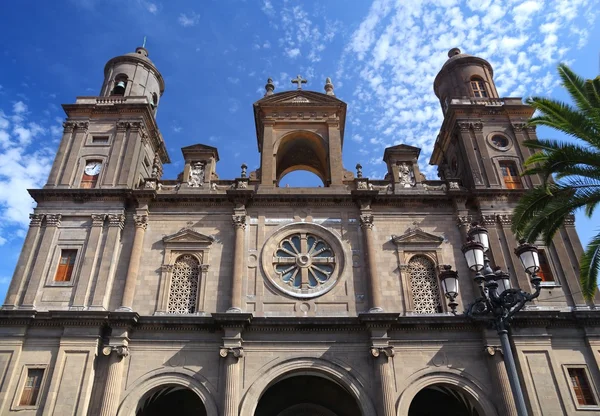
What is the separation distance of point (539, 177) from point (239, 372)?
16.4 meters

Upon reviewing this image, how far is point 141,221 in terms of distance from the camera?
21703 millimetres

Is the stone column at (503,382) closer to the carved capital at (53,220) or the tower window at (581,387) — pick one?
the tower window at (581,387)

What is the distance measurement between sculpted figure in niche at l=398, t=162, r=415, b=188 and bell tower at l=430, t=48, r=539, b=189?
5.73 feet

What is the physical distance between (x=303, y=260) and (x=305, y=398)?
19.9 feet

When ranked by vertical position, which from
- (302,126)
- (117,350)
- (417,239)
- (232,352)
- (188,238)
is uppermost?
(302,126)

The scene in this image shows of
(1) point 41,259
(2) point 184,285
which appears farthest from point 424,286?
(1) point 41,259

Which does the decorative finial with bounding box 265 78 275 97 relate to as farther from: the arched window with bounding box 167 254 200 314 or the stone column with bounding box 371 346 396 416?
the stone column with bounding box 371 346 396 416

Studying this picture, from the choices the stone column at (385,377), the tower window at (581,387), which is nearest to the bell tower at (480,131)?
the tower window at (581,387)

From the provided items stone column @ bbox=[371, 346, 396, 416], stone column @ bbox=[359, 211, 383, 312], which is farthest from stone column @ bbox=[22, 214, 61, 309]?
stone column @ bbox=[371, 346, 396, 416]

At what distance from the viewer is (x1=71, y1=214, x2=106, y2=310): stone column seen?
1943 cm

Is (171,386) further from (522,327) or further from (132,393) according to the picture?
(522,327)

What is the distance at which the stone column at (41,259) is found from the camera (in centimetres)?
1952

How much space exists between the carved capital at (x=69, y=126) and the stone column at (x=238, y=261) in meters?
10.0

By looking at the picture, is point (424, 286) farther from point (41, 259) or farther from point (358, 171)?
point (41, 259)
